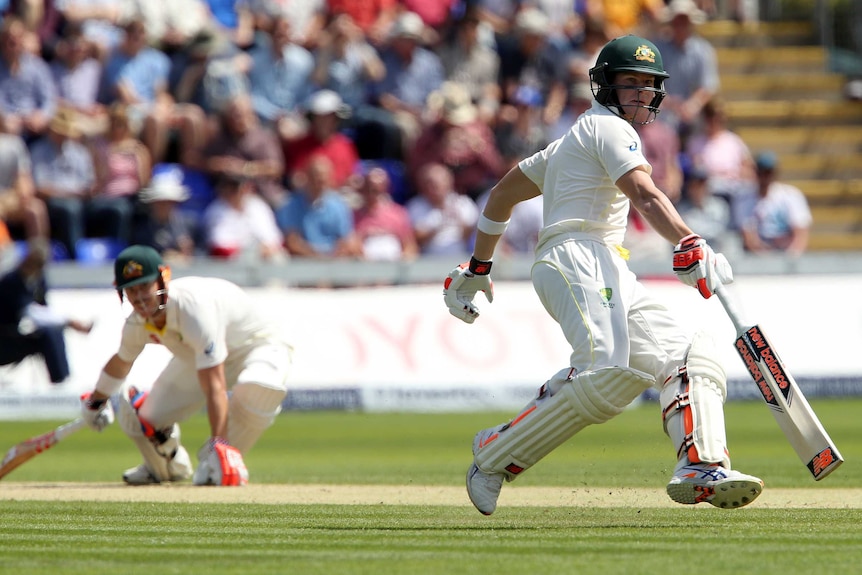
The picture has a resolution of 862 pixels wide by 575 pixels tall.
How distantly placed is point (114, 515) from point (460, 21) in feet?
36.1

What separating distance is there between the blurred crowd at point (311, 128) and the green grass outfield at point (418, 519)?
4.32 metres

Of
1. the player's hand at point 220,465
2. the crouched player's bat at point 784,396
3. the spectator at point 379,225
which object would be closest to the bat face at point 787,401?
the crouched player's bat at point 784,396

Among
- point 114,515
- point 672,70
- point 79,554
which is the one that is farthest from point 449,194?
point 79,554

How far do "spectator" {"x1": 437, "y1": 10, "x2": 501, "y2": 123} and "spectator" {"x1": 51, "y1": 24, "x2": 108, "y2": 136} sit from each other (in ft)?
12.6

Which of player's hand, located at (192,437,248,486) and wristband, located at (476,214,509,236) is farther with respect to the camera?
player's hand, located at (192,437,248,486)

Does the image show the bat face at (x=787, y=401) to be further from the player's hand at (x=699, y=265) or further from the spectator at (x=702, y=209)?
the spectator at (x=702, y=209)

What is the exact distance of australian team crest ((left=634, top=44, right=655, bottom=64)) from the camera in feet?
19.6

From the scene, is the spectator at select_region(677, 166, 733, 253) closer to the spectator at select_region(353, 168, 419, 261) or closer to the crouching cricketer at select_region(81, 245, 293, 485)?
the spectator at select_region(353, 168, 419, 261)

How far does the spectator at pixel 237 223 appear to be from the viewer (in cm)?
1438

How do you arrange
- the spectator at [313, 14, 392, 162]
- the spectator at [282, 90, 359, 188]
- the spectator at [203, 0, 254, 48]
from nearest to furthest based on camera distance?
1. the spectator at [282, 90, 359, 188]
2. the spectator at [313, 14, 392, 162]
3. the spectator at [203, 0, 254, 48]

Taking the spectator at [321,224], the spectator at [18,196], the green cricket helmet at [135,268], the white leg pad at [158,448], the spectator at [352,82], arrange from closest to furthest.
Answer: the green cricket helmet at [135,268]
the white leg pad at [158,448]
the spectator at [18,196]
the spectator at [321,224]
the spectator at [352,82]

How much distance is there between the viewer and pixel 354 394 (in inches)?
533

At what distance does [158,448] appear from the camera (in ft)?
26.7

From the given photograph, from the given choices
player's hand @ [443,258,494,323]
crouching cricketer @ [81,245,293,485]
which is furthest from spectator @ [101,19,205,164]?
player's hand @ [443,258,494,323]
